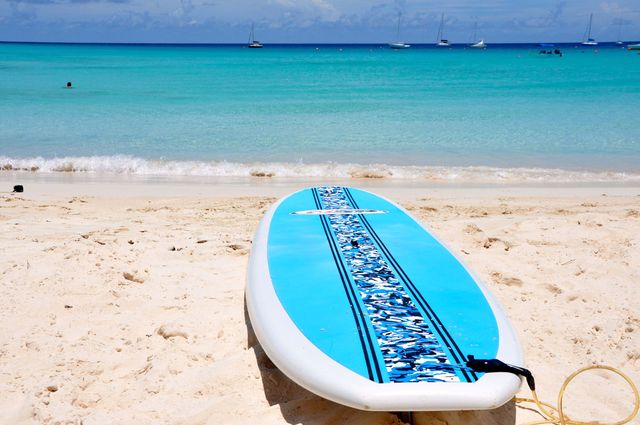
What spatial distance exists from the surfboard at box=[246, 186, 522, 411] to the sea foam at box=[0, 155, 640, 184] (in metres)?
5.07

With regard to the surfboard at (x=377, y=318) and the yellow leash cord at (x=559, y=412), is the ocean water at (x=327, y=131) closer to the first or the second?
the surfboard at (x=377, y=318)

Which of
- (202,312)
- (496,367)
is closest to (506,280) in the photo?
(496,367)

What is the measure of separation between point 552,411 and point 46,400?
253cm

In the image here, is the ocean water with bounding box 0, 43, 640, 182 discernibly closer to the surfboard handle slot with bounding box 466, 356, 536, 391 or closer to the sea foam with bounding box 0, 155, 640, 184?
the sea foam with bounding box 0, 155, 640, 184

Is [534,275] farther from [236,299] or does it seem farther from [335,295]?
[236,299]

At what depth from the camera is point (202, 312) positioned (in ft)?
13.4

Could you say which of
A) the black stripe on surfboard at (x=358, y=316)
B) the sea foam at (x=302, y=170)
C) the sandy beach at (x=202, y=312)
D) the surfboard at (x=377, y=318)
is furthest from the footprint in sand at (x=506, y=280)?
the sea foam at (x=302, y=170)

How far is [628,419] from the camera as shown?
9.43 feet

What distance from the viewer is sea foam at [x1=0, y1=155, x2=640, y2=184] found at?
9.71 meters

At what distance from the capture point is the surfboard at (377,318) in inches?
98.4

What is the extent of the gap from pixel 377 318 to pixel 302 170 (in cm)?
730

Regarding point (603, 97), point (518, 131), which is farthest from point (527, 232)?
point (603, 97)

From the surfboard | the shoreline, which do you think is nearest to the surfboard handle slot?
the surfboard

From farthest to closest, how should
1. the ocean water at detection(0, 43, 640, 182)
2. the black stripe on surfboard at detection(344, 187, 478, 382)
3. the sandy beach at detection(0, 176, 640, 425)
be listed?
the ocean water at detection(0, 43, 640, 182) < the sandy beach at detection(0, 176, 640, 425) < the black stripe on surfboard at detection(344, 187, 478, 382)
